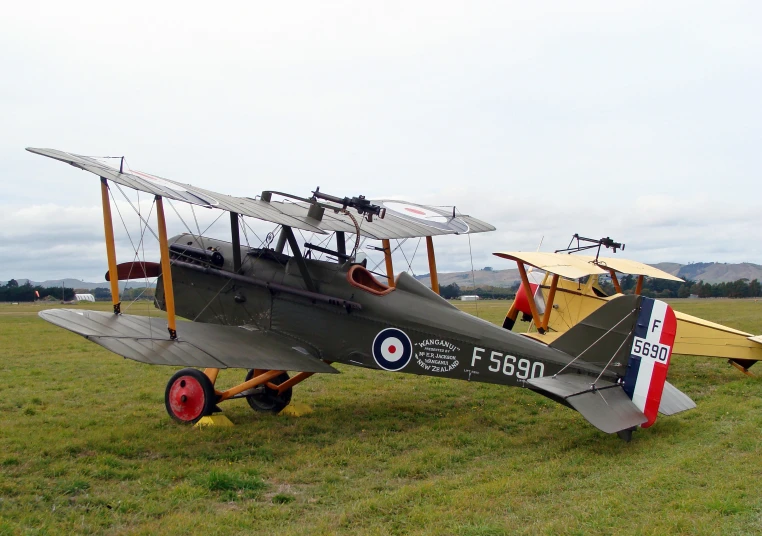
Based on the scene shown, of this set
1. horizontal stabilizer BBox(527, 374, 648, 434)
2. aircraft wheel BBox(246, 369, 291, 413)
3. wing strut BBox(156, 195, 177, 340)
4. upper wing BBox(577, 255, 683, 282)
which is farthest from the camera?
upper wing BBox(577, 255, 683, 282)

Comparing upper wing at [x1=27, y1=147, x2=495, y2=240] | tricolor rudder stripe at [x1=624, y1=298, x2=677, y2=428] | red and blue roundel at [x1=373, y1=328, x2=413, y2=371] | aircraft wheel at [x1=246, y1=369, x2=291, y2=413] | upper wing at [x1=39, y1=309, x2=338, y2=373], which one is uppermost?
upper wing at [x1=27, y1=147, x2=495, y2=240]

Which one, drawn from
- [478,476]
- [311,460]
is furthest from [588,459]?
[311,460]

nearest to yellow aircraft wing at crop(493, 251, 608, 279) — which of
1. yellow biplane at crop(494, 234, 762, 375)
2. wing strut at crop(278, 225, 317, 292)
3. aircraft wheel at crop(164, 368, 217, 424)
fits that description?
yellow biplane at crop(494, 234, 762, 375)

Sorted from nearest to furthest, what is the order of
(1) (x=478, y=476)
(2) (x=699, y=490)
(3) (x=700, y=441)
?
(2) (x=699, y=490) → (1) (x=478, y=476) → (3) (x=700, y=441)

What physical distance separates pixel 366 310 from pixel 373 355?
1.73 ft

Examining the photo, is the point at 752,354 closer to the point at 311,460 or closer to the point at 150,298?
the point at 311,460

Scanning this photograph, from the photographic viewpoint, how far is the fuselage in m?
6.98

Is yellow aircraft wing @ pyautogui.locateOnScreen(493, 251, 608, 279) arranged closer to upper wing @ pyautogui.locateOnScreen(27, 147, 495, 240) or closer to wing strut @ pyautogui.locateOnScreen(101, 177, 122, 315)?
upper wing @ pyautogui.locateOnScreen(27, 147, 495, 240)

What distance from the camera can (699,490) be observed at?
442cm

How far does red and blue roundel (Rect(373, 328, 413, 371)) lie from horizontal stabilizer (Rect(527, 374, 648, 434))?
1.58 meters

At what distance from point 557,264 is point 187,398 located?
19.6 ft

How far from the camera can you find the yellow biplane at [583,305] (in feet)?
33.5

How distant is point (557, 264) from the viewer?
994 cm

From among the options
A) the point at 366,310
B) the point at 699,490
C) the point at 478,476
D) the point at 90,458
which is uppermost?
the point at 366,310
